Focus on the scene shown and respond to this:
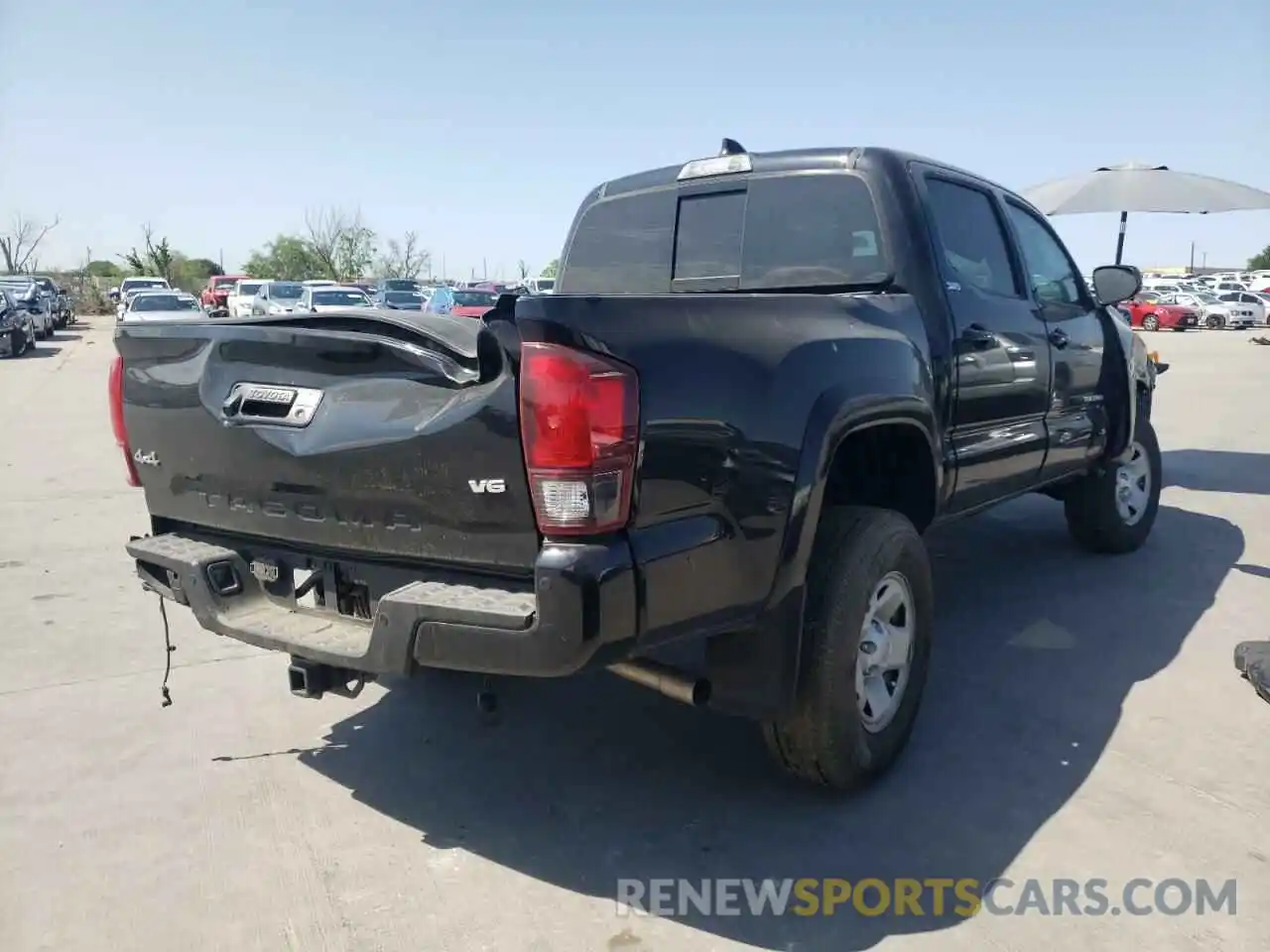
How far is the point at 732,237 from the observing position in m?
4.23

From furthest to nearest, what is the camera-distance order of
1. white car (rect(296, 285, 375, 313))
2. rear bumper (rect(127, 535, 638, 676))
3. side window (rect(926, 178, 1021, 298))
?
1. white car (rect(296, 285, 375, 313))
2. side window (rect(926, 178, 1021, 298))
3. rear bumper (rect(127, 535, 638, 676))

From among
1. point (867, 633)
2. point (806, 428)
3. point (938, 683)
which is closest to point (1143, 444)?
point (938, 683)

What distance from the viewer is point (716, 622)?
2.67 m

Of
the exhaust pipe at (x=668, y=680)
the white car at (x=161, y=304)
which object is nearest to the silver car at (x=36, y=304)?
the white car at (x=161, y=304)

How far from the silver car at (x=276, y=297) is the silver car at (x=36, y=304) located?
19.4 ft

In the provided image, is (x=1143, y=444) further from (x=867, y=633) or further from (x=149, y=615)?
(x=149, y=615)

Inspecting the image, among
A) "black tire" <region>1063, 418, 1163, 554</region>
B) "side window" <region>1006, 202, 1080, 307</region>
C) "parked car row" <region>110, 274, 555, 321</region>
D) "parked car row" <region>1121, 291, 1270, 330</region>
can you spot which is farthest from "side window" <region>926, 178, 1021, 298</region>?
"parked car row" <region>1121, 291, 1270, 330</region>

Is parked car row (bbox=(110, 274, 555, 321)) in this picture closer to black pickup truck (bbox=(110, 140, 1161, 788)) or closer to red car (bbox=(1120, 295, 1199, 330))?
black pickup truck (bbox=(110, 140, 1161, 788))

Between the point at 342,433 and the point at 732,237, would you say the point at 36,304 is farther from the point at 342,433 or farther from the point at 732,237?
the point at 342,433

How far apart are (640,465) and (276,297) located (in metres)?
30.9

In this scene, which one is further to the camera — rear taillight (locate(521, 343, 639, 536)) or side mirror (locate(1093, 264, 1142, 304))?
side mirror (locate(1093, 264, 1142, 304))

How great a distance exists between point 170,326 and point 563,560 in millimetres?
1782

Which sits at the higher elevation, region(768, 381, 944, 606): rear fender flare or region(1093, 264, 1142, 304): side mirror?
region(1093, 264, 1142, 304): side mirror

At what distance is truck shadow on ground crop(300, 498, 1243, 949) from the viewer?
291 cm
